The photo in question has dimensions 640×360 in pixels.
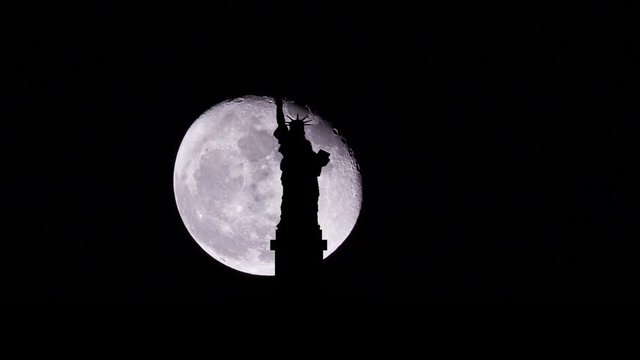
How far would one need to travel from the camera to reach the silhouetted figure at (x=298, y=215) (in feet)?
56.5

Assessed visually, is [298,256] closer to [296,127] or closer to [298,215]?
[298,215]

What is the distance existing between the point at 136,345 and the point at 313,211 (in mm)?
6293

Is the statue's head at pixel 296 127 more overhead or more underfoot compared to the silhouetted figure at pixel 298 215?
more overhead

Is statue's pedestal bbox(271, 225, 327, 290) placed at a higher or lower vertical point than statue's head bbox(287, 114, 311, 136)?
lower

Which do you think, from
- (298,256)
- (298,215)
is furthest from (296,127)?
(298,256)

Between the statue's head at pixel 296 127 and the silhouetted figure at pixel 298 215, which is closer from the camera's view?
the silhouetted figure at pixel 298 215

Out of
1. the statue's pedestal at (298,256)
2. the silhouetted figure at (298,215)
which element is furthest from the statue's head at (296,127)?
the statue's pedestal at (298,256)

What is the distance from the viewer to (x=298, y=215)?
17.7m

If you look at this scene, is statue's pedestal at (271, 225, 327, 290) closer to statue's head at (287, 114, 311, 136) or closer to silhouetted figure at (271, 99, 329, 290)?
silhouetted figure at (271, 99, 329, 290)

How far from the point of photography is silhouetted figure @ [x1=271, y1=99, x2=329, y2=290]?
1723cm

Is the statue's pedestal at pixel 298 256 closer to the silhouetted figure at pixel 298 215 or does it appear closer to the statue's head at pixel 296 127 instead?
the silhouetted figure at pixel 298 215

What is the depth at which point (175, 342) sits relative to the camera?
1805cm

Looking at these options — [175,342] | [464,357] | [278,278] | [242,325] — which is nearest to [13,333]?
[175,342]

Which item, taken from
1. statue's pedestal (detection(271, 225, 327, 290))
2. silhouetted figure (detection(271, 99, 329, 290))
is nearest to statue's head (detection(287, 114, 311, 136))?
silhouetted figure (detection(271, 99, 329, 290))
